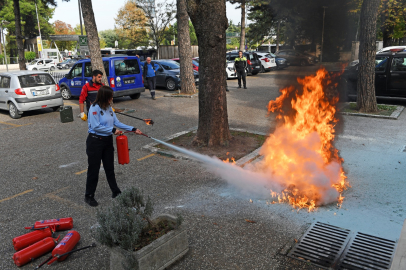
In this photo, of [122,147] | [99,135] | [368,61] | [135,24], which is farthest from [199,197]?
[135,24]

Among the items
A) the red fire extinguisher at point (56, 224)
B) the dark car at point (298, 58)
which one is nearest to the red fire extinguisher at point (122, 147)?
the red fire extinguisher at point (56, 224)

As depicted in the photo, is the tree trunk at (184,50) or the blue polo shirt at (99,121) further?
the tree trunk at (184,50)

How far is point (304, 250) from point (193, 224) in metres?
1.45

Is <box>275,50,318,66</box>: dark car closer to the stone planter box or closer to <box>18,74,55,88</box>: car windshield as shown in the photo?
the stone planter box

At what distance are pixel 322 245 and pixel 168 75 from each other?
49.9 ft

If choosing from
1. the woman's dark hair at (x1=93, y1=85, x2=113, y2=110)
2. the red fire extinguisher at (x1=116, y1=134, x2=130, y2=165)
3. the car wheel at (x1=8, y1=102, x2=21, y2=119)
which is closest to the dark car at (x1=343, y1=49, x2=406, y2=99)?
the red fire extinguisher at (x1=116, y1=134, x2=130, y2=165)

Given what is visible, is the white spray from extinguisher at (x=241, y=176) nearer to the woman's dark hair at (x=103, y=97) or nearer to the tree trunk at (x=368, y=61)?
the woman's dark hair at (x=103, y=97)

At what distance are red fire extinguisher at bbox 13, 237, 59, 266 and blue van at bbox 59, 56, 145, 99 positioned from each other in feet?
34.8

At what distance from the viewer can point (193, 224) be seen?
446 centimetres

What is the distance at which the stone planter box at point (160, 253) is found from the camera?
328 centimetres

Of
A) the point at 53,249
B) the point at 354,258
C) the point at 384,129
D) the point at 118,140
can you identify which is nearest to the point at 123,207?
the point at 53,249

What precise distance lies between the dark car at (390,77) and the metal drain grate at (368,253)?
8896 mm

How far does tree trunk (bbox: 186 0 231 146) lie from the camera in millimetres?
7246

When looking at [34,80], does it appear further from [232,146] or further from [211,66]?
[232,146]
